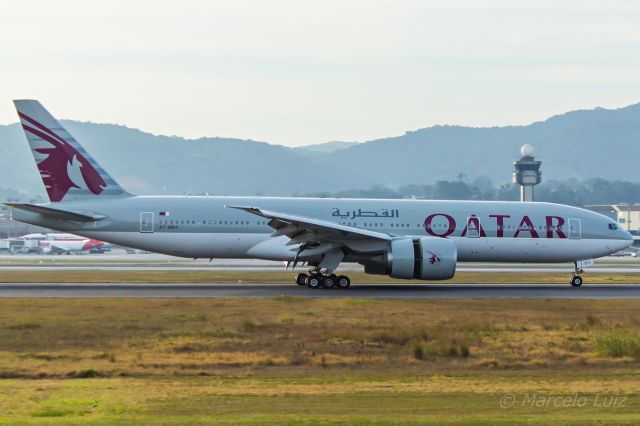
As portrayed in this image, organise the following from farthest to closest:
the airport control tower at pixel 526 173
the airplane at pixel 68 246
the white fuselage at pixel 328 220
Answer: the airport control tower at pixel 526 173, the airplane at pixel 68 246, the white fuselage at pixel 328 220

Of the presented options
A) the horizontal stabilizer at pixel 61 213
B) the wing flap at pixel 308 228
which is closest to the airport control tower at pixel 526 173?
the wing flap at pixel 308 228

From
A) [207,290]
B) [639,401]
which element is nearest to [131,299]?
[207,290]

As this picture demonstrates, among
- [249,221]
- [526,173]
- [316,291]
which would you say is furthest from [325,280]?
[526,173]

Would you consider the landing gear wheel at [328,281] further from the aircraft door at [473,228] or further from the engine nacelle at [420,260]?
the aircraft door at [473,228]

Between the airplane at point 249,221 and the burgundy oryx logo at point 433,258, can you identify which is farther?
the airplane at point 249,221

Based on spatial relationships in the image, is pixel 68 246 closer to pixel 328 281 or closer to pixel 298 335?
pixel 328 281

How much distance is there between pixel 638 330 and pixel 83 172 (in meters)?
23.5

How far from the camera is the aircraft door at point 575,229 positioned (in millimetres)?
41906

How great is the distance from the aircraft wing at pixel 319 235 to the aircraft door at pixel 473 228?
4190mm

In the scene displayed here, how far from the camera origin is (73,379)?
60.8ft

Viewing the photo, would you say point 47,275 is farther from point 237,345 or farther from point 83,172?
point 237,345

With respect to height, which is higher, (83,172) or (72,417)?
(83,172)

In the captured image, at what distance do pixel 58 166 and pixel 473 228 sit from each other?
670 inches

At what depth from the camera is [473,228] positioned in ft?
133
